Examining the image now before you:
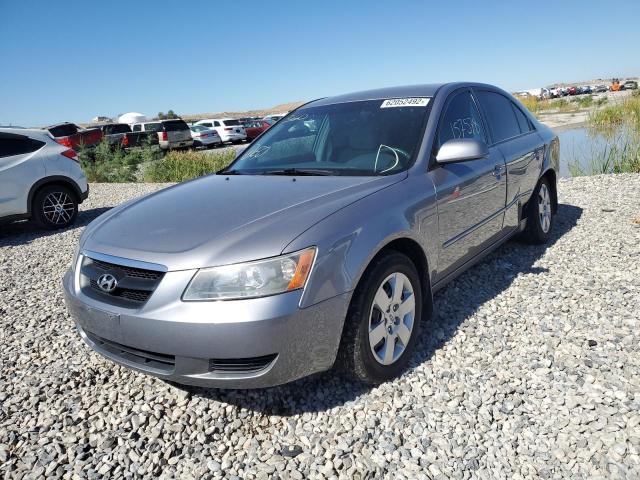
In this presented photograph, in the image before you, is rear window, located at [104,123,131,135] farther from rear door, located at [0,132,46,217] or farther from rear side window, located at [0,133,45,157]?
rear door, located at [0,132,46,217]

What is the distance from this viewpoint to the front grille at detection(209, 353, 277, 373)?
86.1 inches

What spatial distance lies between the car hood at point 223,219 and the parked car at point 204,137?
23061 mm

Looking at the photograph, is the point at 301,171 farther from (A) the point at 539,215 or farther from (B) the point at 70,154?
(B) the point at 70,154

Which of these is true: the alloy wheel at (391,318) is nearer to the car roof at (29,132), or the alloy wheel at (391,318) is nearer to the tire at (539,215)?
the tire at (539,215)

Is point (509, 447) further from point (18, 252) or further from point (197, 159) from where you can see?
point (197, 159)

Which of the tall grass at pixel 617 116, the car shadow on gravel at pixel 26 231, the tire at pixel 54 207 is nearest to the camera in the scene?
the car shadow on gravel at pixel 26 231

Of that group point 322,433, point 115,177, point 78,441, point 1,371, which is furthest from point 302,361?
point 115,177

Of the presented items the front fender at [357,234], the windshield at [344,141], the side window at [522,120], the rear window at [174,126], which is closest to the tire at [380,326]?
the front fender at [357,234]

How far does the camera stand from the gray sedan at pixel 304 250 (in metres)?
2.12

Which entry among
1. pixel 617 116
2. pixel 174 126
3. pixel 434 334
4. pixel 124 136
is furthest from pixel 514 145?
pixel 174 126

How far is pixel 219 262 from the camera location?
2.12 metres

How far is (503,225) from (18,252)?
5.85 meters

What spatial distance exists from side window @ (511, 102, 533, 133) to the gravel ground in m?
1.64

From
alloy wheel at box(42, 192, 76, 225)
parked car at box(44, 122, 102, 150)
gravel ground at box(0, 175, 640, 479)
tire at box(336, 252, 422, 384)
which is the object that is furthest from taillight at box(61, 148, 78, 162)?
parked car at box(44, 122, 102, 150)
